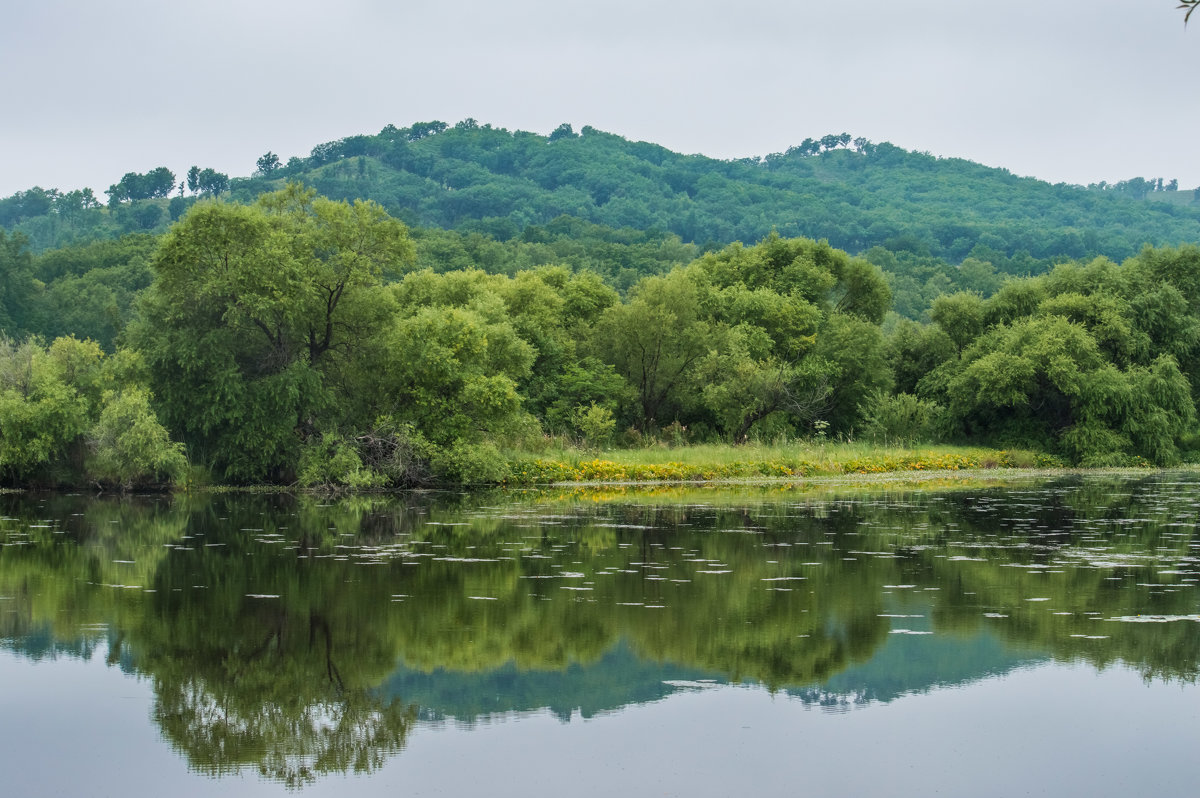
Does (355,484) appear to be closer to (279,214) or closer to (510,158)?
(279,214)

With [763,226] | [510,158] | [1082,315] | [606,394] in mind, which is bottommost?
[606,394]

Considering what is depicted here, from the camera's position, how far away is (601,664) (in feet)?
39.7

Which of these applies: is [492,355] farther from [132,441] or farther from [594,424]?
[132,441]

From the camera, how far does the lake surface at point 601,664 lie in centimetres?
908

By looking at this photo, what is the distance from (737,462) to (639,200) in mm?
109718

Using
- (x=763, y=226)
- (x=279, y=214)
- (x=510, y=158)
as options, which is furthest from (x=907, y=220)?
(x=279, y=214)

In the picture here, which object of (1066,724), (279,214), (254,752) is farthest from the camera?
(279,214)

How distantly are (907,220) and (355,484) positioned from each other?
410 ft

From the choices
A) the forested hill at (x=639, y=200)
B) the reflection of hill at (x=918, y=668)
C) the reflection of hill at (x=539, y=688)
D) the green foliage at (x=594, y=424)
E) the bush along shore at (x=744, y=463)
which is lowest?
the reflection of hill at (x=539, y=688)

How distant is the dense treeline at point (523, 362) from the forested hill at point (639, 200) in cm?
6239

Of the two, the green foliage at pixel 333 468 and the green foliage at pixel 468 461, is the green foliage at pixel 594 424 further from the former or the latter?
the green foliage at pixel 333 468

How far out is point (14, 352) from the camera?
121 ft

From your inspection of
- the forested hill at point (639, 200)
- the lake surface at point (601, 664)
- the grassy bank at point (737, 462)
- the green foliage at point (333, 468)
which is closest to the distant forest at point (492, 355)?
the green foliage at point (333, 468)

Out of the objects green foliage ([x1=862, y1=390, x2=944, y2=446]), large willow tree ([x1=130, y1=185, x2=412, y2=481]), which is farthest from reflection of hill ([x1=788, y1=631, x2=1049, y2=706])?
green foliage ([x1=862, y1=390, x2=944, y2=446])
